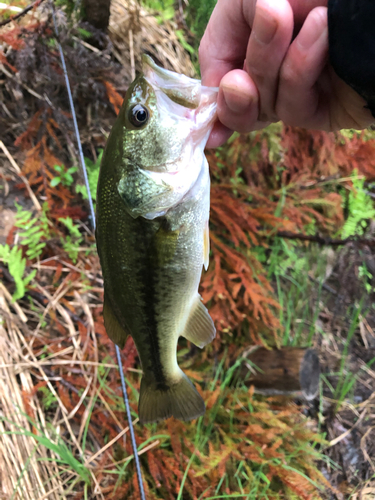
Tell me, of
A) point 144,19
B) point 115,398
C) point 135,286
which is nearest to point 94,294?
point 115,398

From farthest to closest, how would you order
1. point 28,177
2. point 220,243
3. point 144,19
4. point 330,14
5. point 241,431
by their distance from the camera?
point 144,19 → point 28,177 → point 220,243 → point 241,431 → point 330,14

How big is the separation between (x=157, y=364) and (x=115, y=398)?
1087mm

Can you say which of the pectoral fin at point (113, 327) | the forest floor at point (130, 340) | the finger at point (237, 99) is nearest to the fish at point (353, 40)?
the finger at point (237, 99)

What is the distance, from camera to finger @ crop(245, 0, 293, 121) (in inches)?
32.9

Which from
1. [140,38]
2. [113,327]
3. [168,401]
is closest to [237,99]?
[113,327]

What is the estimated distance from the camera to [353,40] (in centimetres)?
82

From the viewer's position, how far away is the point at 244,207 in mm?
2447

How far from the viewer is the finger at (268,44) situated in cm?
84

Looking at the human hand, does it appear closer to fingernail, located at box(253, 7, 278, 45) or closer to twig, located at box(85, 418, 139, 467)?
fingernail, located at box(253, 7, 278, 45)

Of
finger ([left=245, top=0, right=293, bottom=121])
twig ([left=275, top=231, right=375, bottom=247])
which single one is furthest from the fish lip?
twig ([left=275, top=231, right=375, bottom=247])

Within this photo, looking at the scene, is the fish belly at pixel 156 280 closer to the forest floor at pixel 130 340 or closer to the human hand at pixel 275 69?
the human hand at pixel 275 69

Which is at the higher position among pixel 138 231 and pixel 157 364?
pixel 138 231

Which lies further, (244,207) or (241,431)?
(244,207)

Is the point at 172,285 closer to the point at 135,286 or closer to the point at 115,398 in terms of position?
the point at 135,286
